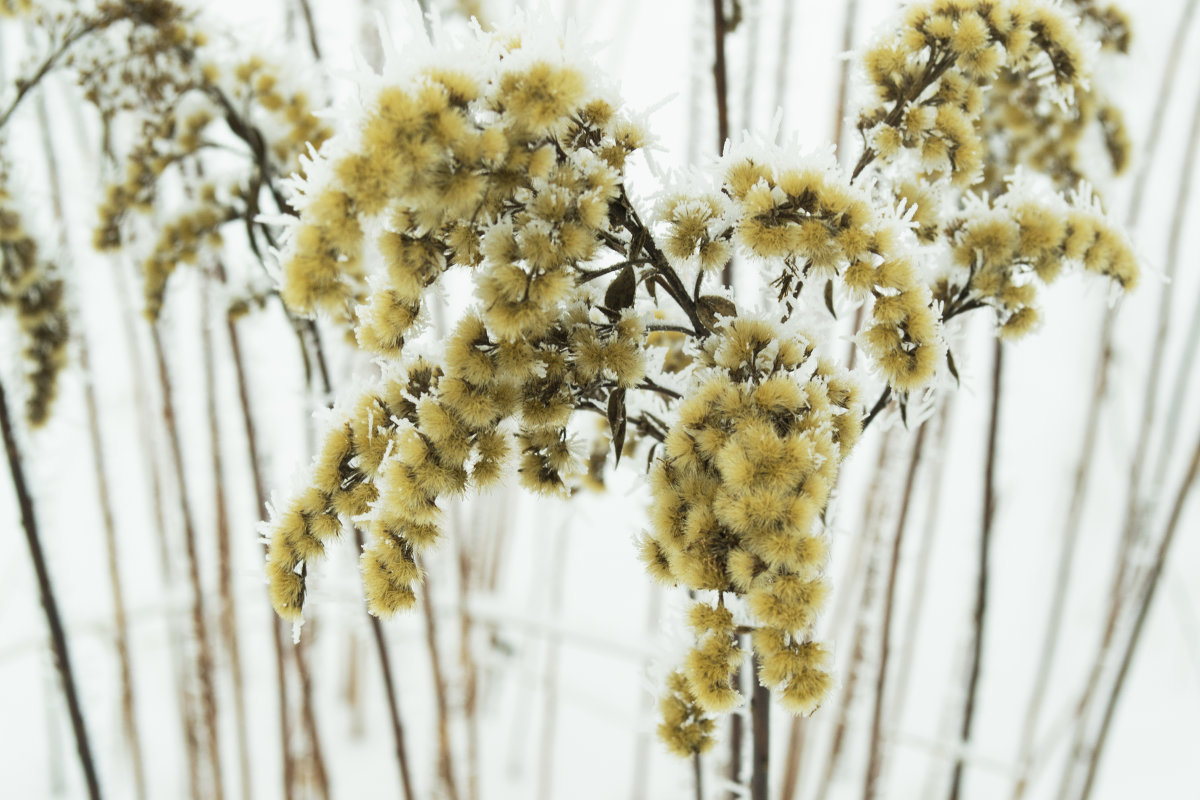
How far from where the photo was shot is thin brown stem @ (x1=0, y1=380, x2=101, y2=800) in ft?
1.88

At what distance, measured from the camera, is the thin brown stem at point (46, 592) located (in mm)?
573

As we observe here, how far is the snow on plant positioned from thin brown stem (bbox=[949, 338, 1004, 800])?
0.20 metres

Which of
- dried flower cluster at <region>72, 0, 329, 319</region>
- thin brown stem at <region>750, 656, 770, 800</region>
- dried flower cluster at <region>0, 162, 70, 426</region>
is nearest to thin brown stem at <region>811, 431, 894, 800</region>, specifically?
thin brown stem at <region>750, 656, 770, 800</region>

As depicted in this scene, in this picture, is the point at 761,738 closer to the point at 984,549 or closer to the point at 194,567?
the point at 984,549

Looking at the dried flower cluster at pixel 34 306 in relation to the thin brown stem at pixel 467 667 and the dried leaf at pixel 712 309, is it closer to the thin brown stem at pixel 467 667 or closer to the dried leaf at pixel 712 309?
the thin brown stem at pixel 467 667

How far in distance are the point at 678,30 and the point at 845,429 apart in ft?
3.53

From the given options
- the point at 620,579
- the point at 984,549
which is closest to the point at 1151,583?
the point at 984,549

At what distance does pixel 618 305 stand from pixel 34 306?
0.51 m

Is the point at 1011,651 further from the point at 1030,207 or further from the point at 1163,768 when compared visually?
the point at 1030,207

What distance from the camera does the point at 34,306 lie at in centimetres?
63

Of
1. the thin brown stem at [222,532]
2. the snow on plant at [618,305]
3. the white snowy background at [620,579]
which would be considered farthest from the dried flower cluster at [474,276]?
the thin brown stem at [222,532]

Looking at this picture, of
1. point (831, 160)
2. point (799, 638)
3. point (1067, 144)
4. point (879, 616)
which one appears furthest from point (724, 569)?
point (879, 616)

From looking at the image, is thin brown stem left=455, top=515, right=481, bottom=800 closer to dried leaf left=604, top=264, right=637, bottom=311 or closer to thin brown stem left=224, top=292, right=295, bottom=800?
thin brown stem left=224, top=292, right=295, bottom=800

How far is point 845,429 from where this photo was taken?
0.33 meters
